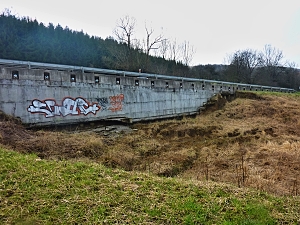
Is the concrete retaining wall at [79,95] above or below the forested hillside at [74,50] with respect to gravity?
below

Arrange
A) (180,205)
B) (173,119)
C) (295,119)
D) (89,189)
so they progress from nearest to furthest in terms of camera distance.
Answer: (180,205) < (89,189) < (295,119) < (173,119)

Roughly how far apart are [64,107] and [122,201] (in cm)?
860

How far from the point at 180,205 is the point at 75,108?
924 cm

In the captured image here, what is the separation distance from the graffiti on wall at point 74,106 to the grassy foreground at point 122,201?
6.21 meters

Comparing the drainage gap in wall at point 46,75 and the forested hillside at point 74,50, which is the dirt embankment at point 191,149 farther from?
the forested hillside at point 74,50

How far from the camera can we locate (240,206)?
10.2 ft

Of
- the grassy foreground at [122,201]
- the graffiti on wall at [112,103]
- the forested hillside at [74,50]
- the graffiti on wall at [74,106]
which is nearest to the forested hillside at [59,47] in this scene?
the forested hillside at [74,50]

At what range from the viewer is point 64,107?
415 inches

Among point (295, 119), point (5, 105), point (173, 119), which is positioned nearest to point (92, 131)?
point (5, 105)

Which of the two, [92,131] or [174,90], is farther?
[174,90]

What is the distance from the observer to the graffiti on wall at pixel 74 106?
981 cm

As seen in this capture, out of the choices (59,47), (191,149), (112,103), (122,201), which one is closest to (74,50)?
(59,47)

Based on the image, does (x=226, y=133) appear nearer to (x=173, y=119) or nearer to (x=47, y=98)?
(x=173, y=119)

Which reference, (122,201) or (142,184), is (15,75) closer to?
(142,184)
